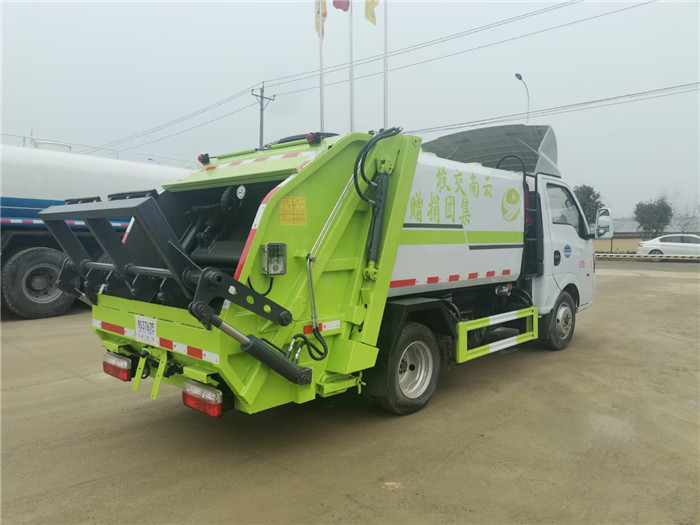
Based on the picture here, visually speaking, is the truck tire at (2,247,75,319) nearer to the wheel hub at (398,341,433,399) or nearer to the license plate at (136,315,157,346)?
the license plate at (136,315,157,346)

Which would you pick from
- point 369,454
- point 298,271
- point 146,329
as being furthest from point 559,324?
point 146,329

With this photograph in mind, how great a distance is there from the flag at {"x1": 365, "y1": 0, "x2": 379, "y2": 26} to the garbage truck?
2409 millimetres

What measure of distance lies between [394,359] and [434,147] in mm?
4201

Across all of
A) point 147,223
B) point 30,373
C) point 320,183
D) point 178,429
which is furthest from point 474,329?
point 30,373

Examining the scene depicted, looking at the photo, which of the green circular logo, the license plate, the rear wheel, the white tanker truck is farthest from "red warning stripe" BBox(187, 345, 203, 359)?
the rear wheel

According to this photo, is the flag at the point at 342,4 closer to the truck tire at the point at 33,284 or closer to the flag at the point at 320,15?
the flag at the point at 320,15

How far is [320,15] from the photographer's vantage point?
5.76 m

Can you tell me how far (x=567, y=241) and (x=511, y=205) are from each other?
1.64m

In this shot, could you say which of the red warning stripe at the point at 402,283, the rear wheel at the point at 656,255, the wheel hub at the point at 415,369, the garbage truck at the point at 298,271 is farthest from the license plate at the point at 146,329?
the rear wheel at the point at 656,255

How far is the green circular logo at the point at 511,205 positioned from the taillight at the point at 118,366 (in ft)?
13.8

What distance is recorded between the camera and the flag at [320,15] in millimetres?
5754

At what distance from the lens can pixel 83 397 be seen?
5027mm

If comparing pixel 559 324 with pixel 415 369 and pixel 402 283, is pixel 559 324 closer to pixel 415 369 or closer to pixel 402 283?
pixel 415 369

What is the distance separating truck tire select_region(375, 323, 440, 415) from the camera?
422cm
